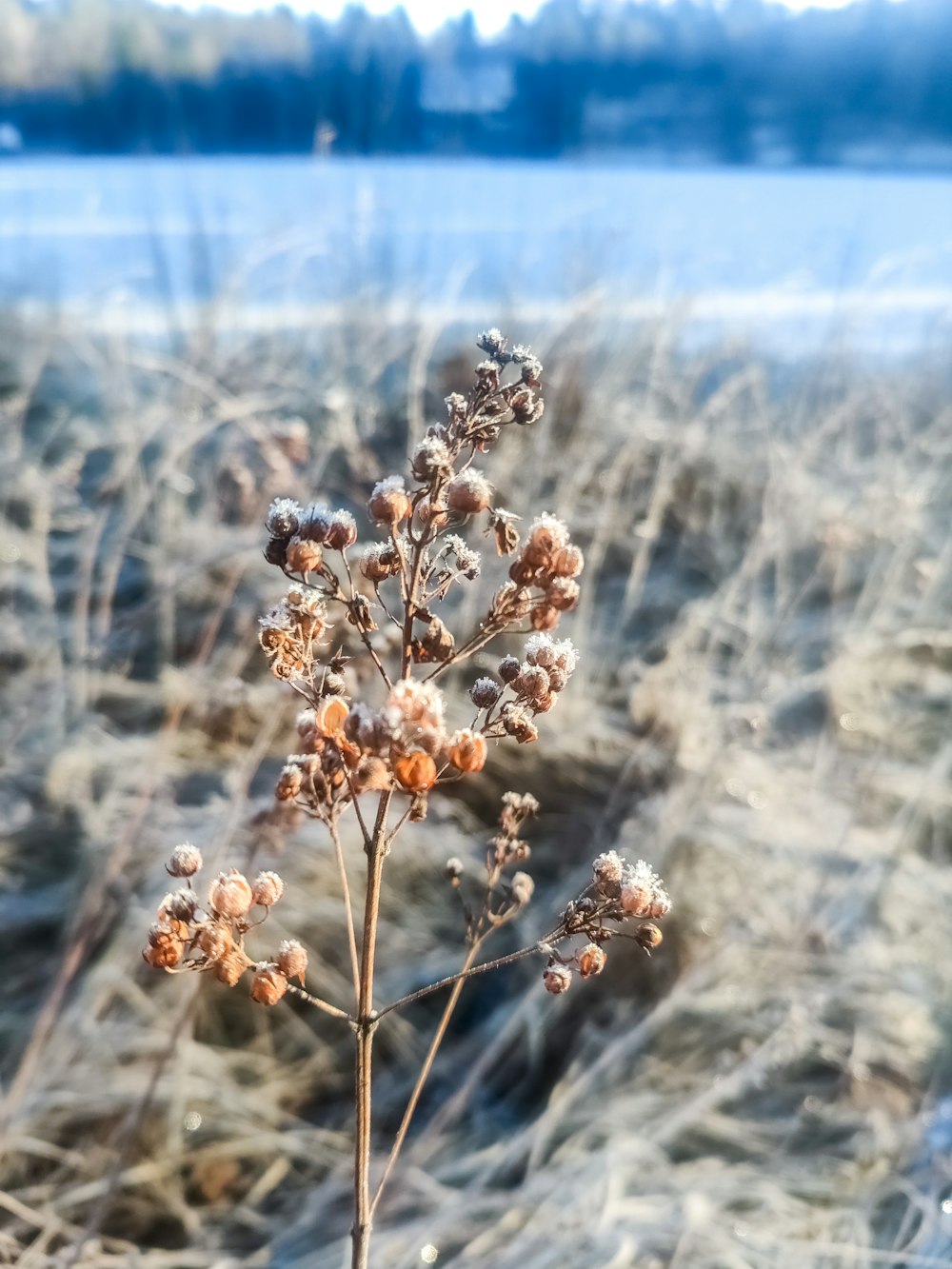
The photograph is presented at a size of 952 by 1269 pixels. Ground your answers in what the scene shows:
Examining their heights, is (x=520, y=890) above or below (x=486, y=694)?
below

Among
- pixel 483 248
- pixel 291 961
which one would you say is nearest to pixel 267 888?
pixel 291 961

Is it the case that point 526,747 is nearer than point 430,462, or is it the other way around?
point 430,462

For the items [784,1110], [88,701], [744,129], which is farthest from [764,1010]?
[744,129]

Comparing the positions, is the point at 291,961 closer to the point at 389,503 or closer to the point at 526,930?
the point at 389,503

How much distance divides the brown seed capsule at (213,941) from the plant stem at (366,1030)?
0.07 meters

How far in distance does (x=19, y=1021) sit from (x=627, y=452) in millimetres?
1666

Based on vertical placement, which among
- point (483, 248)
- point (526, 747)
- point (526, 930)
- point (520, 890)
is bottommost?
point (526, 930)

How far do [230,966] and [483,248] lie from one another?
3.72 metres

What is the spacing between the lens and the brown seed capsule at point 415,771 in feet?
1.46

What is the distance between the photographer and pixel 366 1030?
0.51 m

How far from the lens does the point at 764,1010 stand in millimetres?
1688

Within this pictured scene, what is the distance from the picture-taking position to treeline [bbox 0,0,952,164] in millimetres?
6941

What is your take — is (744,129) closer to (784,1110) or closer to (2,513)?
(2,513)

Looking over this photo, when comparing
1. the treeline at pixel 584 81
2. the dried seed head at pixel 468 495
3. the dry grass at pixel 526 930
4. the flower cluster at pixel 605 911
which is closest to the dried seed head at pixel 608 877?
the flower cluster at pixel 605 911
